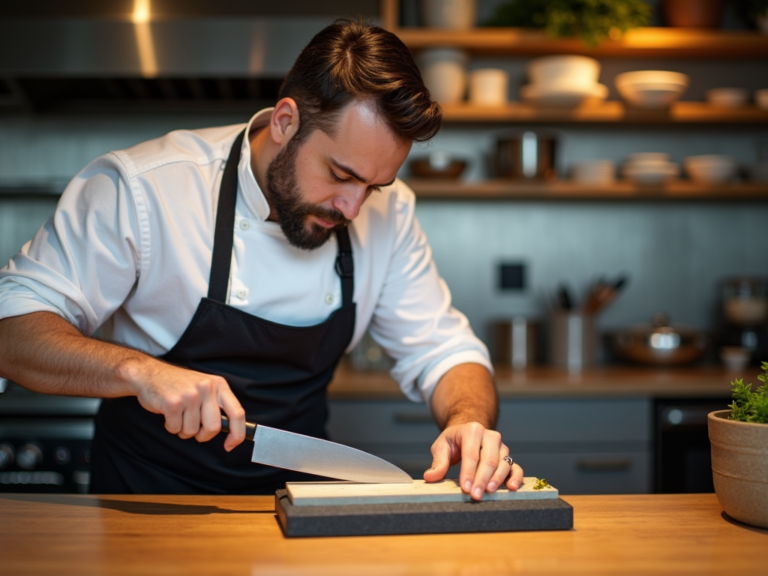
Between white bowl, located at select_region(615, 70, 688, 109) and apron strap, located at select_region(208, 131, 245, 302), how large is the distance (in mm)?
1788

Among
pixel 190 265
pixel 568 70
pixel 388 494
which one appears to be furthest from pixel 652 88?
pixel 388 494

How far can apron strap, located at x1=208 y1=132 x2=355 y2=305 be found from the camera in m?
1.49

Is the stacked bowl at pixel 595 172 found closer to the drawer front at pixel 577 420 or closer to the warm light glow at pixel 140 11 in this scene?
the drawer front at pixel 577 420

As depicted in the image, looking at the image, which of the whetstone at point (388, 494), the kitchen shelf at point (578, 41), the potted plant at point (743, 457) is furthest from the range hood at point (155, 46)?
the potted plant at point (743, 457)

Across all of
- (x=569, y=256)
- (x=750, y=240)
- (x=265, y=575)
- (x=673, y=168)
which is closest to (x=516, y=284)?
(x=569, y=256)

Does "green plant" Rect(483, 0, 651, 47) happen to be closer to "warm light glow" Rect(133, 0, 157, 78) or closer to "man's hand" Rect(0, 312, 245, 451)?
"warm light glow" Rect(133, 0, 157, 78)

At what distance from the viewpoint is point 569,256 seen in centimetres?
324

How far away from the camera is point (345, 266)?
1623 millimetres

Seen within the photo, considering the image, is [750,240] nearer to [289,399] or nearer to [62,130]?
[289,399]

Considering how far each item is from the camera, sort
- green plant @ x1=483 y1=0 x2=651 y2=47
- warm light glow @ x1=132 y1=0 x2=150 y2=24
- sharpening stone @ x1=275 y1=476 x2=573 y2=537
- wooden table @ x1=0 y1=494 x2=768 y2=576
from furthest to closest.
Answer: green plant @ x1=483 y1=0 x2=651 y2=47
warm light glow @ x1=132 y1=0 x2=150 y2=24
sharpening stone @ x1=275 y1=476 x2=573 y2=537
wooden table @ x1=0 y1=494 x2=768 y2=576

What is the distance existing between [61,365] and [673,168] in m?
2.33

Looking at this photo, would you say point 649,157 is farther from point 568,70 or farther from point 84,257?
point 84,257

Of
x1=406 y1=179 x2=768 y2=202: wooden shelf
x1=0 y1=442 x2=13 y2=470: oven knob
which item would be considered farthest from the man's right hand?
x1=406 y1=179 x2=768 y2=202: wooden shelf

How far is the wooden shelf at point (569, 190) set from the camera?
2885mm
